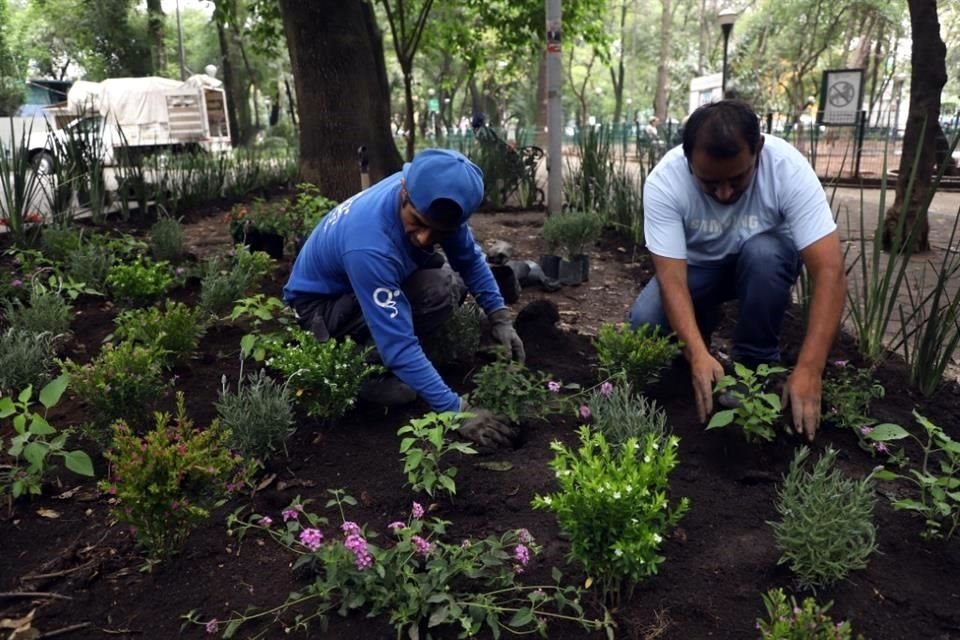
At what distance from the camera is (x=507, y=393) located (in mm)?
2322

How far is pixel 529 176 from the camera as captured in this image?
319 inches

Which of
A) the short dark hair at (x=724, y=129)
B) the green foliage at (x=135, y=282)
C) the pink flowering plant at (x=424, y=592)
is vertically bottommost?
the pink flowering plant at (x=424, y=592)

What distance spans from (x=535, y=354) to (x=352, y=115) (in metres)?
4.07

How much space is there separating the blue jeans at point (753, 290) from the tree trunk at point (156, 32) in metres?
21.7

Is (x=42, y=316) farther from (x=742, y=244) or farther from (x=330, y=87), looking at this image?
(x=330, y=87)

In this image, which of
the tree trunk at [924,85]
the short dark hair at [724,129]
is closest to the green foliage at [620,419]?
the short dark hair at [724,129]

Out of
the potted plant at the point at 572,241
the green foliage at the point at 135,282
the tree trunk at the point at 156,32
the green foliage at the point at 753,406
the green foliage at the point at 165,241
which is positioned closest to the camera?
the green foliage at the point at 753,406

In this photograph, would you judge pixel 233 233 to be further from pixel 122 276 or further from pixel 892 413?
pixel 892 413

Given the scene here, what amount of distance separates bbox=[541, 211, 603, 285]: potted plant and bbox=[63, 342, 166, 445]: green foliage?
295cm

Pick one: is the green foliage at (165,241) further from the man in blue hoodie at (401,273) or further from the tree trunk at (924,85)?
the tree trunk at (924,85)

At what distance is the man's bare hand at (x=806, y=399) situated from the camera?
6.89 feet

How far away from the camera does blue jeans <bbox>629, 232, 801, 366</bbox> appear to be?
254 centimetres

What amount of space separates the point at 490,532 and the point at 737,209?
1.46 m

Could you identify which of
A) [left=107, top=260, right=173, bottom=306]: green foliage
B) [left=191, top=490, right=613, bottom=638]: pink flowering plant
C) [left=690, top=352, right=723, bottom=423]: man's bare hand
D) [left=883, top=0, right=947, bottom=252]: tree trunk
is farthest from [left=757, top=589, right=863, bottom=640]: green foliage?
[left=883, top=0, right=947, bottom=252]: tree trunk
